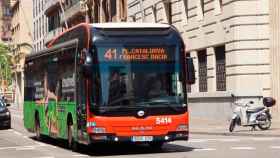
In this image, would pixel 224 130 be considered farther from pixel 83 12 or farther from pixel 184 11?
pixel 83 12

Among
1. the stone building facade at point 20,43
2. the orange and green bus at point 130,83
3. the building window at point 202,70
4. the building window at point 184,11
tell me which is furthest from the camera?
the stone building facade at point 20,43

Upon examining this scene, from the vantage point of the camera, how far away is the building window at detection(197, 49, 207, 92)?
37.8 m

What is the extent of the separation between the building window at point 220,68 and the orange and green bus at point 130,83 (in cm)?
1723

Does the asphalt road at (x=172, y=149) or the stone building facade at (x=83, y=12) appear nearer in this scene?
→ the asphalt road at (x=172, y=149)

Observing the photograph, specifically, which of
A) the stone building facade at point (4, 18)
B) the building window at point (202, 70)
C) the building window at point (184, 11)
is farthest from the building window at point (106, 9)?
the stone building facade at point (4, 18)

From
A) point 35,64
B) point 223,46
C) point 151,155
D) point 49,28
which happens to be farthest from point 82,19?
point 151,155

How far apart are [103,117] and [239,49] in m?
16.7

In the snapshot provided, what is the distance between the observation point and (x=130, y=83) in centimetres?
1758

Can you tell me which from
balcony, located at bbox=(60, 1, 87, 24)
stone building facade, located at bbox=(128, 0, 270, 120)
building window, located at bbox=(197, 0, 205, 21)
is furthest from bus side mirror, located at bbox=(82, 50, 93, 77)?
balcony, located at bbox=(60, 1, 87, 24)

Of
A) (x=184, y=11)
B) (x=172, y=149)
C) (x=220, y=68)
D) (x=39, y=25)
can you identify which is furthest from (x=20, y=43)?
(x=172, y=149)

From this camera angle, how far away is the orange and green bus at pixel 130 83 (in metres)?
17.5

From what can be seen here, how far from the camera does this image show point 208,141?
22.8 metres

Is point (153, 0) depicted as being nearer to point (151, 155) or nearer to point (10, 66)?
point (151, 155)

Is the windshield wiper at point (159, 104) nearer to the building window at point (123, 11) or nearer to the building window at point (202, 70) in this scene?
the building window at point (202, 70)
